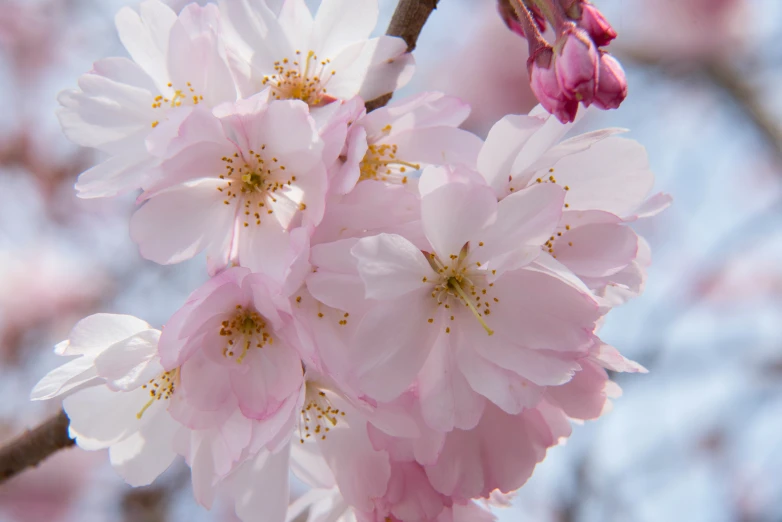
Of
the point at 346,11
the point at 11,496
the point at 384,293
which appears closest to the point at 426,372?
the point at 384,293

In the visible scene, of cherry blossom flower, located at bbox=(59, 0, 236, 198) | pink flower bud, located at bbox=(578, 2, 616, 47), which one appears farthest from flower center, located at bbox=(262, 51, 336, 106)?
pink flower bud, located at bbox=(578, 2, 616, 47)

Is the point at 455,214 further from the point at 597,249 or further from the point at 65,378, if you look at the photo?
the point at 65,378

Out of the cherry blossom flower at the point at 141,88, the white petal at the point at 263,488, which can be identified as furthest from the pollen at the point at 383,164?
the white petal at the point at 263,488

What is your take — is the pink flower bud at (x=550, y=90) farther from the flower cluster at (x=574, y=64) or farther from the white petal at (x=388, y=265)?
the white petal at (x=388, y=265)

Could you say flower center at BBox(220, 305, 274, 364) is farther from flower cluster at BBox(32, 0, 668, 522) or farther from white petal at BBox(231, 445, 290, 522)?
white petal at BBox(231, 445, 290, 522)

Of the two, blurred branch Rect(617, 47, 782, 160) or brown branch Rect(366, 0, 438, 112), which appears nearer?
brown branch Rect(366, 0, 438, 112)

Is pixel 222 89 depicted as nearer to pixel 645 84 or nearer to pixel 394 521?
pixel 394 521

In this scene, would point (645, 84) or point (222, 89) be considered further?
point (645, 84)
